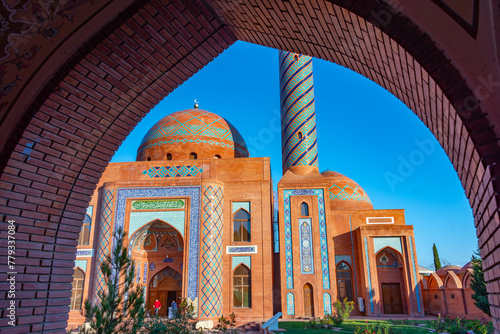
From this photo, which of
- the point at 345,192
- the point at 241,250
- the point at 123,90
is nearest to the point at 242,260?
the point at 241,250

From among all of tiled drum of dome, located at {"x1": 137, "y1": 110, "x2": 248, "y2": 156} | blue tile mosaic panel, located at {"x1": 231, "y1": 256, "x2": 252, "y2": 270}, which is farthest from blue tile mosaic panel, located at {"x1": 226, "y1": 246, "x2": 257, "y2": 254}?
tiled drum of dome, located at {"x1": 137, "y1": 110, "x2": 248, "y2": 156}

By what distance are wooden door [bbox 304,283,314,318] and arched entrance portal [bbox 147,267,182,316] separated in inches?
170

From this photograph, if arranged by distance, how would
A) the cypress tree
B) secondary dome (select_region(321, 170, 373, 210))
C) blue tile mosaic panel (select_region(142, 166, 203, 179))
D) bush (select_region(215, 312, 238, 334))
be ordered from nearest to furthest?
bush (select_region(215, 312, 238, 334)) < blue tile mosaic panel (select_region(142, 166, 203, 179)) < secondary dome (select_region(321, 170, 373, 210)) < the cypress tree

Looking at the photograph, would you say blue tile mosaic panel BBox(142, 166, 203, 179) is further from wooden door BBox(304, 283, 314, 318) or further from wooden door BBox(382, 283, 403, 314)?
wooden door BBox(382, 283, 403, 314)

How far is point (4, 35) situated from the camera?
2.21m

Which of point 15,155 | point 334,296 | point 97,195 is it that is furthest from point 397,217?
point 15,155

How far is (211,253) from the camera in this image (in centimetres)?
1215

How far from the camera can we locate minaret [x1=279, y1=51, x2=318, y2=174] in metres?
15.3

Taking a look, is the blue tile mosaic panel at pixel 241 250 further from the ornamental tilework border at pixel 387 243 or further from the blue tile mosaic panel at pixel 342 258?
the ornamental tilework border at pixel 387 243

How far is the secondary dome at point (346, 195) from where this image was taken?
A: 1805 centimetres

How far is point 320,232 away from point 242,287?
330 cm

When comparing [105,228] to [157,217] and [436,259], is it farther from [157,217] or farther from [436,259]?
[436,259]

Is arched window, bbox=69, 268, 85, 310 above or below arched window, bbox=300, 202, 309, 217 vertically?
below

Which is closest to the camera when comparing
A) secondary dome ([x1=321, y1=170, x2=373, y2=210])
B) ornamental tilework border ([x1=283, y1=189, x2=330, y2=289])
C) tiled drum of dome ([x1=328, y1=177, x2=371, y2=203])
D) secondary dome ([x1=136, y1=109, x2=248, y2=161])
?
ornamental tilework border ([x1=283, y1=189, x2=330, y2=289])
